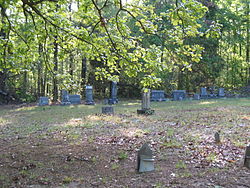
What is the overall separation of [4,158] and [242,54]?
35737mm

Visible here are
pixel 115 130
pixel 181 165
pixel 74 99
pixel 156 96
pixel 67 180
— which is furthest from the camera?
pixel 156 96

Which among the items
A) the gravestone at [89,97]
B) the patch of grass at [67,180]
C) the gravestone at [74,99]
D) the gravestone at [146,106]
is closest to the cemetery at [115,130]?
the patch of grass at [67,180]

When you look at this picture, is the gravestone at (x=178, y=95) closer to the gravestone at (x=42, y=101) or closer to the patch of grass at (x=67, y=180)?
the gravestone at (x=42, y=101)

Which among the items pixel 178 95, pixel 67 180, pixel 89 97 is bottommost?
pixel 67 180

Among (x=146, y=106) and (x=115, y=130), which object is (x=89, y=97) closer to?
(x=146, y=106)

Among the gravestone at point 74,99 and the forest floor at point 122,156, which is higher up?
the gravestone at point 74,99

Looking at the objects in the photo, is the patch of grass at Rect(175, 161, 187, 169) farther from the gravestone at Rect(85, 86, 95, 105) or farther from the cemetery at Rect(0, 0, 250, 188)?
the gravestone at Rect(85, 86, 95, 105)

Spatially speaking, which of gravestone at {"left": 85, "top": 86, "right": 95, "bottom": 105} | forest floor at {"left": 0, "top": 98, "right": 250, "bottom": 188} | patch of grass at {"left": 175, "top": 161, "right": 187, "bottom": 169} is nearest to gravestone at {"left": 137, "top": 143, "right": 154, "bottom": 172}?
forest floor at {"left": 0, "top": 98, "right": 250, "bottom": 188}

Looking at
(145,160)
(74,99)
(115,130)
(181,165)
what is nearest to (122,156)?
(145,160)

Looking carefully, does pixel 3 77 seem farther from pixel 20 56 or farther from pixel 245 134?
pixel 245 134

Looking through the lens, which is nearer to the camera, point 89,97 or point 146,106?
point 146,106

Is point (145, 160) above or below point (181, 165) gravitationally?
above

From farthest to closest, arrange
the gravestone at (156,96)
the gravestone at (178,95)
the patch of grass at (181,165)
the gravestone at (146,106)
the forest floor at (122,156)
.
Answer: the gravestone at (178,95) → the gravestone at (156,96) → the gravestone at (146,106) → the patch of grass at (181,165) → the forest floor at (122,156)

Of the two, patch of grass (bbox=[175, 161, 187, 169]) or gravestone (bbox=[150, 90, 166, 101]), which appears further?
gravestone (bbox=[150, 90, 166, 101])
